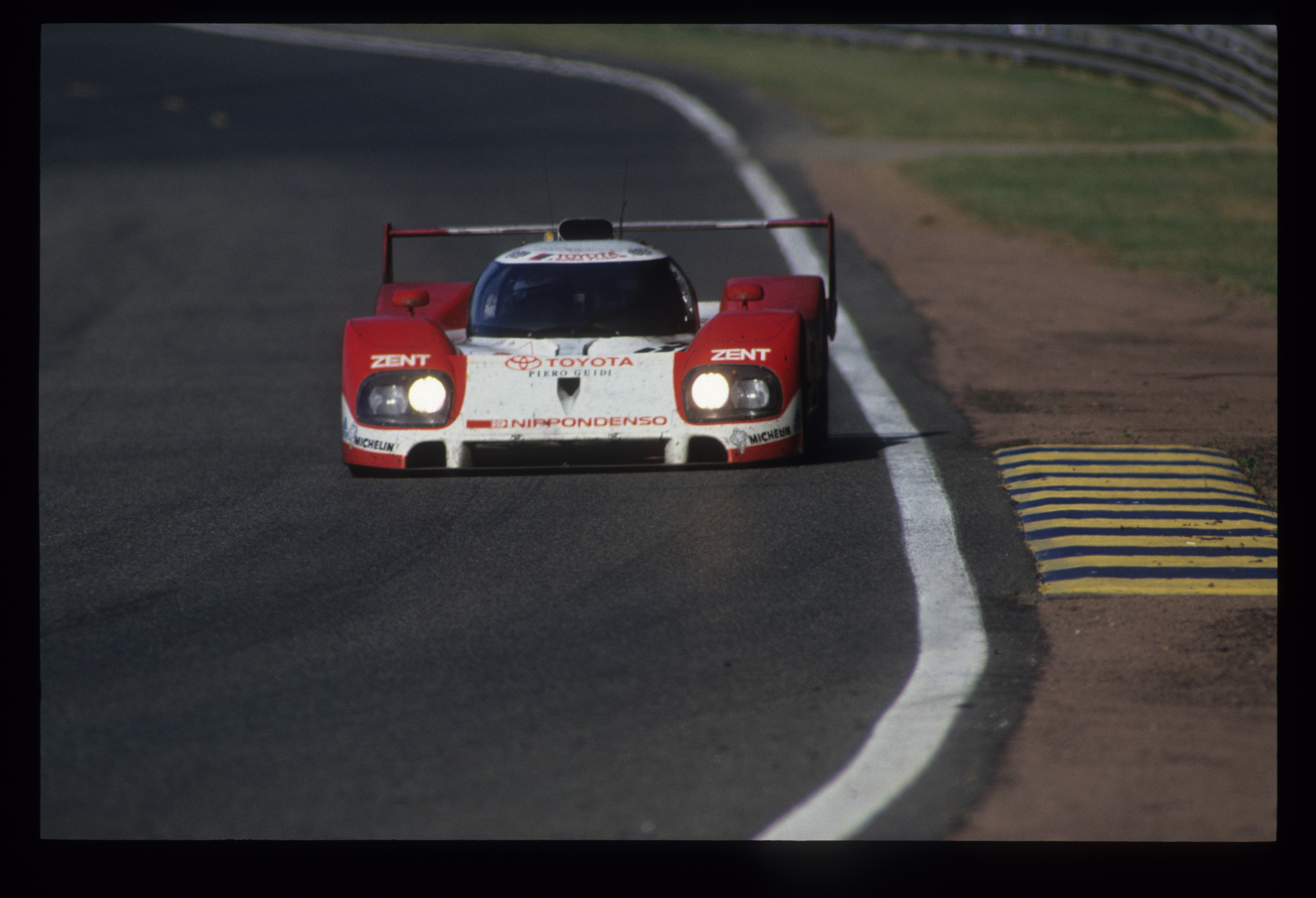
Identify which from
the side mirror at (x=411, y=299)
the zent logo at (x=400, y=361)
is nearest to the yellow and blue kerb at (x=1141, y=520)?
the zent logo at (x=400, y=361)

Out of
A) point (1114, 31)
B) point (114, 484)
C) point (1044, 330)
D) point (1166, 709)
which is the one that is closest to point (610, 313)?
point (114, 484)

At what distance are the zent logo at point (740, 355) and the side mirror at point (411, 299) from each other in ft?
5.96

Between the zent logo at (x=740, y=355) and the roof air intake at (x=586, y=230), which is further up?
the roof air intake at (x=586, y=230)

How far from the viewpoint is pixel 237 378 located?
38.7 ft

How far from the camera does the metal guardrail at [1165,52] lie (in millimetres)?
27531

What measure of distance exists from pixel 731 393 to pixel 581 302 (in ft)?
4.22

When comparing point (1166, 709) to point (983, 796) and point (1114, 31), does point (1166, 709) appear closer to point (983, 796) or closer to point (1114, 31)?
point (983, 796)

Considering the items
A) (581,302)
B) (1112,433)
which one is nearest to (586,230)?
(581,302)

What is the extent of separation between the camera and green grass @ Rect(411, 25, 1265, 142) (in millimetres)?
26969

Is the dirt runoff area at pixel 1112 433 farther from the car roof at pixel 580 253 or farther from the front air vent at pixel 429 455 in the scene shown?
the front air vent at pixel 429 455

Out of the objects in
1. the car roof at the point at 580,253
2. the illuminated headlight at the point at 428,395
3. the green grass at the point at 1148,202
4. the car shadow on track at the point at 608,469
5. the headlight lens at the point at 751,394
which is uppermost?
the car roof at the point at 580,253

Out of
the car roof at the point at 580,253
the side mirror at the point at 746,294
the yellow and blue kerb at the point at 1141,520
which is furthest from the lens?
the car roof at the point at 580,253

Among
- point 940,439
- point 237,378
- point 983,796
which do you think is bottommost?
point 237,378

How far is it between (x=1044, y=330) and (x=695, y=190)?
932 centimetres
